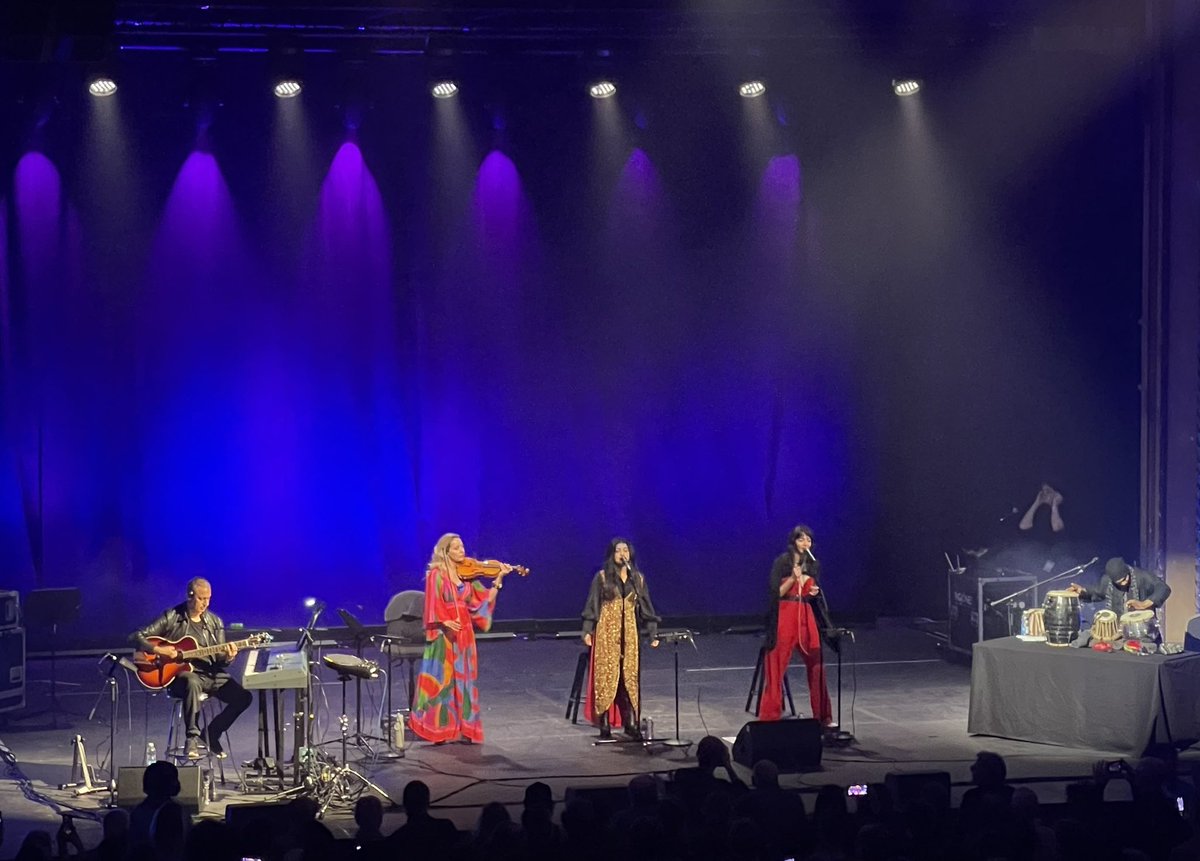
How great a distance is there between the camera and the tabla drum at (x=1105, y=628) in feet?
33.4

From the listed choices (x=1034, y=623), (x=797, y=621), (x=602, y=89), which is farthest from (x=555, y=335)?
(x=1034, y=623)

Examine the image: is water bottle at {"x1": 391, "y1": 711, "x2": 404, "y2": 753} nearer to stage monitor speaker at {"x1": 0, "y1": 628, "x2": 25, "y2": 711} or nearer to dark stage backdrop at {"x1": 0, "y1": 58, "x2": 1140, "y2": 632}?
stage monitor speaker at {"x1": 0, "y1": 628, "x2": 25, "y2": 711}

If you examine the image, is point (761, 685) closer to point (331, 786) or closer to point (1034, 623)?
point (1034, 623)

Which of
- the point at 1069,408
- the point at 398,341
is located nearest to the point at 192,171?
the point at 398,341

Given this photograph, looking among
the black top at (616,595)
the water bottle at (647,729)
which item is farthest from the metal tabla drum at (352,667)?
the water bottle at (647,729)

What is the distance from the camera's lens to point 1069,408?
1627 cm

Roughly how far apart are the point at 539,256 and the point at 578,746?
6352 mm

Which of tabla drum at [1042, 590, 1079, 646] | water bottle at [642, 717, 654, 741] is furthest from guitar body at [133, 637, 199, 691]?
tabla drum at [1042, 590, 1079, 646]

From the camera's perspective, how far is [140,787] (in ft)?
27.1

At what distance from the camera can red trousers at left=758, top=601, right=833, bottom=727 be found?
1052cm

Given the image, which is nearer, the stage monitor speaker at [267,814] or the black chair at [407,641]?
the stage monitor speaker at [267,814]

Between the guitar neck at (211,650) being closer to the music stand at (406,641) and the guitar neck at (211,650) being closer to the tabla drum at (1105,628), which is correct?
the music stand at (406,641)

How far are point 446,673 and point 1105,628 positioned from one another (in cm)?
444

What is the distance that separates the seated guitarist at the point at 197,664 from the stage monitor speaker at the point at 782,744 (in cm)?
316
